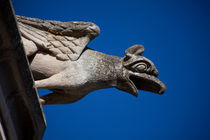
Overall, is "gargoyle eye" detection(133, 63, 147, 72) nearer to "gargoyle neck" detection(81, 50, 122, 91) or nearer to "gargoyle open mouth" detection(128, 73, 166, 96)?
"gargoyle open mouth" detection(128, 73, 166, 96)

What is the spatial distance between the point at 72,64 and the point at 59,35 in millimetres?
357

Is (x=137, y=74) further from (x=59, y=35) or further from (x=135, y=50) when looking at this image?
(x=59, y=35)

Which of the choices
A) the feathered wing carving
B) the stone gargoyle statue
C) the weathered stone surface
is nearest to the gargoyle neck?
the stone gargoyle statue

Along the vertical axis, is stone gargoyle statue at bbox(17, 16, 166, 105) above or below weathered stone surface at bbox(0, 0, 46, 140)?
above

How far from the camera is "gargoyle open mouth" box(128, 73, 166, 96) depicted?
258cm

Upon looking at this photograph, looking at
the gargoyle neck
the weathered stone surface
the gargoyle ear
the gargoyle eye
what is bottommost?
the weathered stone surface

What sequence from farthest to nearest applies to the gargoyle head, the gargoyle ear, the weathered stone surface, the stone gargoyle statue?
1. the gargoyle ear
2. the gargoyle head
3. the stone gargoyle statue
4. the weathered stone surface

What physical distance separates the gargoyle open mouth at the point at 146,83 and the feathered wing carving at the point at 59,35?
61 centimetres

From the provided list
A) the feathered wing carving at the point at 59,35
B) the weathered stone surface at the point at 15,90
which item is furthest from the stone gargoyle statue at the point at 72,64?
the weathered stone surface at the point at 15,90

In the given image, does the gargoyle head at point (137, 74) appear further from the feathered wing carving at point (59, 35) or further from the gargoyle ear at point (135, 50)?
the feathered wing carving at point (59, 35)

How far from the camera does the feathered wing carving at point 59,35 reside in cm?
235

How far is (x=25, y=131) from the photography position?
2.07 m

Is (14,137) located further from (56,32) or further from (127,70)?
(127,70)

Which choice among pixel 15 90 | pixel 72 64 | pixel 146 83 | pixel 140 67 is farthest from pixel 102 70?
pixel 15 90
